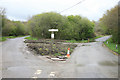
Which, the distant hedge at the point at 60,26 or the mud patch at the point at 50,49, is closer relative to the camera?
the mud patch at the point at 50,49

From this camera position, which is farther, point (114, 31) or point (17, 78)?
point (17, 78)

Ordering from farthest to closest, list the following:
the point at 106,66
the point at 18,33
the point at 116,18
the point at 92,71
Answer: the point at 18,33 < the point at 106,66 < the point at 92,71 < the point at 116,18

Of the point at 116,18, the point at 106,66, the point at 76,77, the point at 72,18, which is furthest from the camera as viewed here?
the point at 72,18

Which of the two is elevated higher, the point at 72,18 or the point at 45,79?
the point at 72,18

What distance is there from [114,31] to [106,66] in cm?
233

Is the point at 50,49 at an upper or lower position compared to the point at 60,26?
lower

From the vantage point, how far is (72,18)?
33.2 meters

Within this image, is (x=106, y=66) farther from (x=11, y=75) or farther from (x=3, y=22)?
(x=3, y=22)

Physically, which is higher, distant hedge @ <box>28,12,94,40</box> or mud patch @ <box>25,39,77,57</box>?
distant hedge @ <box>28,12,94,40</box>

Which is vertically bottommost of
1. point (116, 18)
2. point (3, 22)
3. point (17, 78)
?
point (17, 78)

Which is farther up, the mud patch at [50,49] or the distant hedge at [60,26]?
the distant hedge at [60,26]

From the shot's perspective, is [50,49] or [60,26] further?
[60,26]

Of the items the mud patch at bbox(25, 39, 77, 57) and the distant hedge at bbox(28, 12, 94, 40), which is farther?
the distant hedge at bbox(28, 12, 94, 40)

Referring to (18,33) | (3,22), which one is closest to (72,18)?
(3,22)
